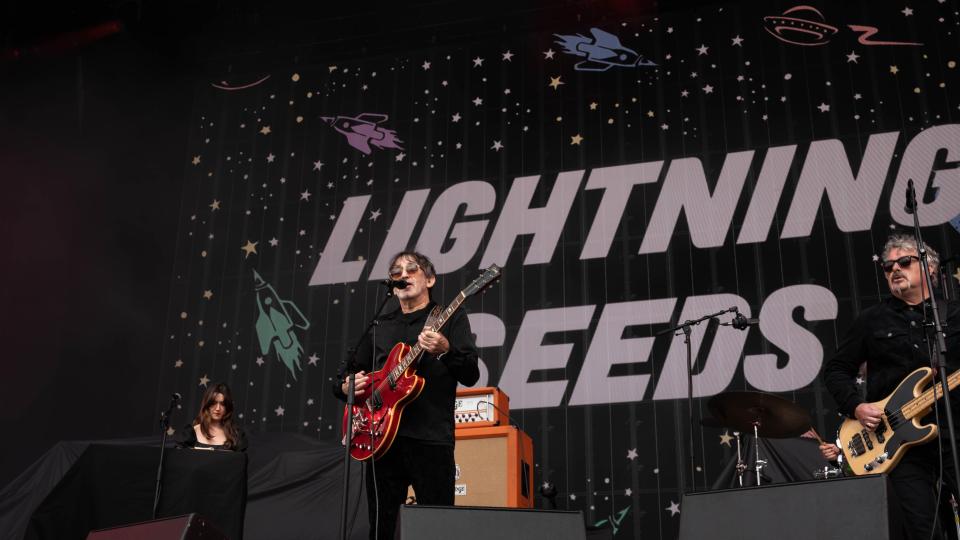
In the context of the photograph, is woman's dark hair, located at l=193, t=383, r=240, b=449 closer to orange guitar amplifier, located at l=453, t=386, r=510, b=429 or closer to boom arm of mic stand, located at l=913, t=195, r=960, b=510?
orange guitar amplifier, located at l=453, t=386, r=510, b=429

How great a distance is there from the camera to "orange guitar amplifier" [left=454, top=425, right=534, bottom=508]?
5.88m

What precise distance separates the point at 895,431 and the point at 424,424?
1871mm

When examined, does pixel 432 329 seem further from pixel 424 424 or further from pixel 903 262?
pixel 903 262

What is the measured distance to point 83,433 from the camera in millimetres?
7090

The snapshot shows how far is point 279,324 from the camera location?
7.80 m

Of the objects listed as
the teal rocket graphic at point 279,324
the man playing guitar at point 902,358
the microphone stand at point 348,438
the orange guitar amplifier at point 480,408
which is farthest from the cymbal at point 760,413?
the teal rocket graphic at point 279,324

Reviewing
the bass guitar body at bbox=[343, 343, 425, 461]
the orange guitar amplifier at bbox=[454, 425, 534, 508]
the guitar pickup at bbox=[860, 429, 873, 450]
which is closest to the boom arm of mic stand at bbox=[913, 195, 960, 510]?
the guitar pickup at bbox=[860, 429, 873, 450]

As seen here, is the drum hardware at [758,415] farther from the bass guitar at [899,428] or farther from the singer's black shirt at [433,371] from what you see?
the singer's black shirt at [433,371]

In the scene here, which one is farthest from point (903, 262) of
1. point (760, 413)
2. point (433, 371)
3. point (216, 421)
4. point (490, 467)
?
point (216, 421)

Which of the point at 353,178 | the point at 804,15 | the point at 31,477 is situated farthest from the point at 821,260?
the point at 31,477

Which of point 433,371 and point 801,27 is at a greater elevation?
point 801,27

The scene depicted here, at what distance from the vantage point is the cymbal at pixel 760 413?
17.1ft

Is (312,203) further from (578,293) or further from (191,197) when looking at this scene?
(578,293)

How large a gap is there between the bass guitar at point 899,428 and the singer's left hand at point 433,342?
1.76 meters
